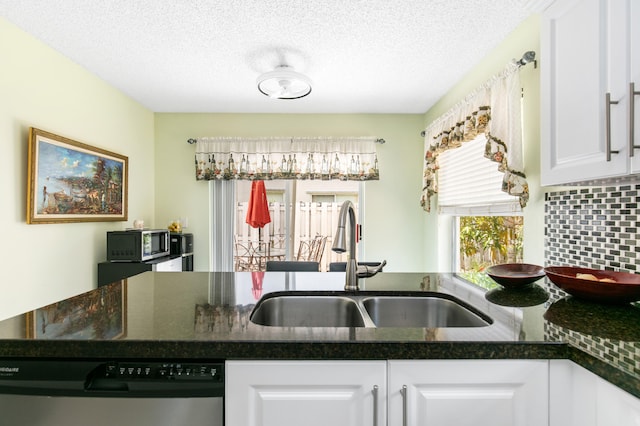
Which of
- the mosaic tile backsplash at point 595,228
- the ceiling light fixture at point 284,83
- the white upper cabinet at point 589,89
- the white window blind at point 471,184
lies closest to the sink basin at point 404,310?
the mosaic tile backsplash at point 595,228

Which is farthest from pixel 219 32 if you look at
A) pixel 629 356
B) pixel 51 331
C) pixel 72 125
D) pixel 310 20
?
pixel 629 356

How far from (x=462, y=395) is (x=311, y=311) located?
0.67m

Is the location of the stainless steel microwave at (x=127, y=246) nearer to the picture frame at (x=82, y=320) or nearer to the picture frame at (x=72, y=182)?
the picture frame at (x=72, y=182)

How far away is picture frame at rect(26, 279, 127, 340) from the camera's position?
0.83m

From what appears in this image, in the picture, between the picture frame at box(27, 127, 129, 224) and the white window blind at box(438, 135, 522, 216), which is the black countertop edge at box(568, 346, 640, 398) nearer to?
the white window blind at box(438, 135, 522, 216)

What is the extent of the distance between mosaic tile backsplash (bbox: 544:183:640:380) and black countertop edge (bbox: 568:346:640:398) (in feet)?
1.59

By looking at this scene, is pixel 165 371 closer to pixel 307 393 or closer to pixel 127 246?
pixel 307 393

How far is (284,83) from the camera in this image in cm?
259

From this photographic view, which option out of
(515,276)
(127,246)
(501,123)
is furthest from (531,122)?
(127,246)

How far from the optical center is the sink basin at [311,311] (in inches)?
51.8

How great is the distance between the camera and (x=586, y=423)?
74cm

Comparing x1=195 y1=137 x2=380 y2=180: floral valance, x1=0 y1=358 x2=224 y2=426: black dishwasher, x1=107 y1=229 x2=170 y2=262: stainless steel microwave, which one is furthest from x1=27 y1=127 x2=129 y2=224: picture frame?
x1=0 y1=358 x2=224 y2=426: black dishwasher

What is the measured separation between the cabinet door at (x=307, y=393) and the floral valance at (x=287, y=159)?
3.11 m

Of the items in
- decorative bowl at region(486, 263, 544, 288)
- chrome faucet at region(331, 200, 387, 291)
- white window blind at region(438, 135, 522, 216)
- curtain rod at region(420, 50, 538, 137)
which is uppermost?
curtain rod at region(420, 50, 538, 137)
